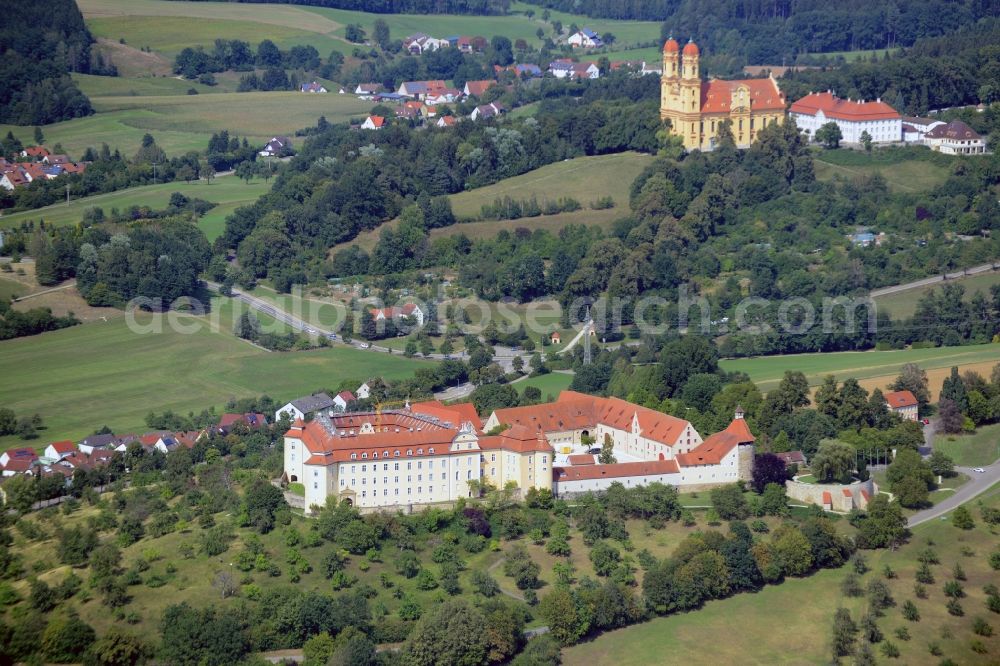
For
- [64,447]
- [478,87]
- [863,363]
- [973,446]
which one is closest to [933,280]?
[863,363]

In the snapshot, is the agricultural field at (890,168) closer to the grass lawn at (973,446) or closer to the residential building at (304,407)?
the grass lawn at (973,446)

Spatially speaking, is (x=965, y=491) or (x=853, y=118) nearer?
(x=965, y=491)

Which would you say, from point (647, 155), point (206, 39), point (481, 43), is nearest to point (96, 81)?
point (206, 39)

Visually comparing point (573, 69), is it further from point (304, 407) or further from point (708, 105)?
point (304, 407)

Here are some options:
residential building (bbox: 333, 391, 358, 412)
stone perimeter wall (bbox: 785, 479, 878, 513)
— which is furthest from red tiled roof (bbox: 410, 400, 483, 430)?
Answer: stone perimeter wall (bbox: 785, 479, 878, 513)

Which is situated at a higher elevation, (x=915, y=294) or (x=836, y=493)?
(x=915, y=294)

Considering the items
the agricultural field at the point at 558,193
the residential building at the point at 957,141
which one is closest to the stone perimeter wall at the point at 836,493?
the agricultural field at the point at 558,193

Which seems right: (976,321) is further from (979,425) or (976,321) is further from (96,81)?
(96,81)
